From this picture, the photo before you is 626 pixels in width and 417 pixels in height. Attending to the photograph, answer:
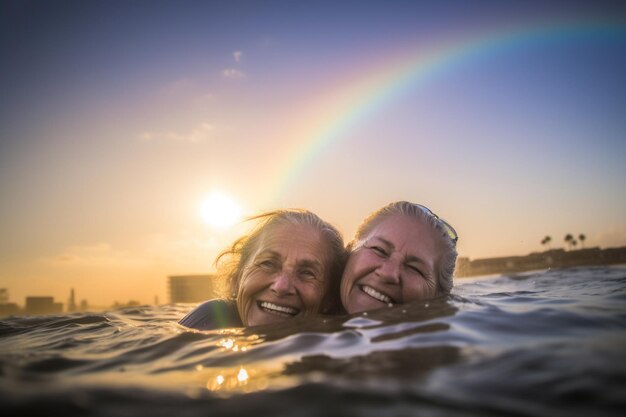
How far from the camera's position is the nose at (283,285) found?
3.40 metres

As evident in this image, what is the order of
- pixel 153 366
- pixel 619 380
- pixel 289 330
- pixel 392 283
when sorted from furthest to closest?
pixel 392 283
pixel 289 330
pixel 153 366
pixel 619 380

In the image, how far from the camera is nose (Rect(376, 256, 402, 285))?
3547mm

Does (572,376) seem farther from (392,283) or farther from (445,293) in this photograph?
(445,293)

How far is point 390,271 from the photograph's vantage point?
356cm

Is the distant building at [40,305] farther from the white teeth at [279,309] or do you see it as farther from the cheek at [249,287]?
the white teeth at [279,309]

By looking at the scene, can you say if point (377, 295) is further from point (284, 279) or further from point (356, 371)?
point (356, 371)

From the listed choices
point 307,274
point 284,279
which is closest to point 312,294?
point 307,274

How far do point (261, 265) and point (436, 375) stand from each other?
97.8 inches

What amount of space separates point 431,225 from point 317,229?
4.18 ft

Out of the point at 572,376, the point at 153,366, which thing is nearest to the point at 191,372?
the point at 153,366

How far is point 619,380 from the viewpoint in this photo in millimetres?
1354

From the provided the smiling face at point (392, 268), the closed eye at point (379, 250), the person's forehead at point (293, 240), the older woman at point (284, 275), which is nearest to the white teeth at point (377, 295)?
the smiling face at point (392, 268)

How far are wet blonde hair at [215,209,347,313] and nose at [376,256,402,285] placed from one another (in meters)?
0.62

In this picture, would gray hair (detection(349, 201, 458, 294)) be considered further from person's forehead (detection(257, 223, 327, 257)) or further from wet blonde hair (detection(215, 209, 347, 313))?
person's forehead (detection(257, 223, 327, 257))
